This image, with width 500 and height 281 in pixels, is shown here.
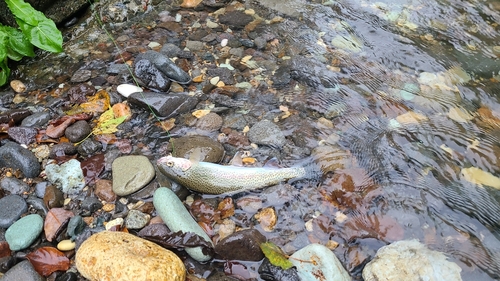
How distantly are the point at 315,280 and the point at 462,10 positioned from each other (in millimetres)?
5023

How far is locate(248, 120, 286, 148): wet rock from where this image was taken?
4621mm

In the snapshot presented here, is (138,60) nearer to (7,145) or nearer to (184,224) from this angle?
(7,145)

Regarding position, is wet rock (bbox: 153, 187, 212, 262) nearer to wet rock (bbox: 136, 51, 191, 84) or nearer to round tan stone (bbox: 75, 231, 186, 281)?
round tan stone (bbox: 75, 231, 186, 281)

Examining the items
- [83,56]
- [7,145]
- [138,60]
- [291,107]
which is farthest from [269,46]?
[7,145]

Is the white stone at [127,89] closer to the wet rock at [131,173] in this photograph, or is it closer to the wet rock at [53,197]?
the wet rock at [131,173]

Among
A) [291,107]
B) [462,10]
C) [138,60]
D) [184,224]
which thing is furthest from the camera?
[462,10]

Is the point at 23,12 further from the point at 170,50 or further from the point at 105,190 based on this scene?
the point at 105,190

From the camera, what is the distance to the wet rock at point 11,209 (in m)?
3.96

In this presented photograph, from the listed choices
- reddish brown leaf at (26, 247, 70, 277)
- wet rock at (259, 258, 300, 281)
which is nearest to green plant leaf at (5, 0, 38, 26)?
reddish brown leaf at (26, 247, 70, 277)

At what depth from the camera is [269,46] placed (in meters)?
5.94

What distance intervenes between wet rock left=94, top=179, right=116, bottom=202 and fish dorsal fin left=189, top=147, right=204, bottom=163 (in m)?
0.85

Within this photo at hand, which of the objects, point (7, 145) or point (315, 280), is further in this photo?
point (7, 145)

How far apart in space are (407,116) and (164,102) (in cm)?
282

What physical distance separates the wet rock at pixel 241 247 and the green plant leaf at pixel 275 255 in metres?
0.06
